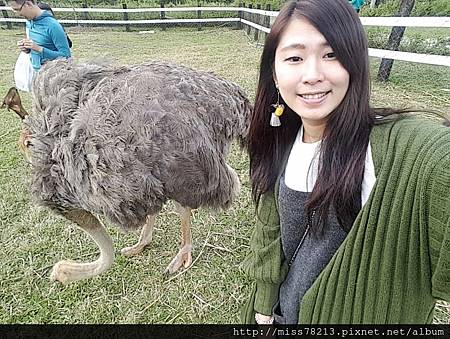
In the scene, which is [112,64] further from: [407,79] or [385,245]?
[407,79]

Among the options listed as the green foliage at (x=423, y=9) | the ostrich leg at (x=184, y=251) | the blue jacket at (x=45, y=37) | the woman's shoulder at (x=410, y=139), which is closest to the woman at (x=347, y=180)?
the woman's shoulder at (x=410, y=139)

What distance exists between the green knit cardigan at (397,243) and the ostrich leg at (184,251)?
126cm

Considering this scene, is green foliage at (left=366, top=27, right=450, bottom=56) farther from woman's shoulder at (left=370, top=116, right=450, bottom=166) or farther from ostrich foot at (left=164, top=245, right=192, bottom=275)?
woman's shoulder at (left=370, top=116, right=450, bottom=166)

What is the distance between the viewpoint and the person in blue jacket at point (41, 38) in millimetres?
3152

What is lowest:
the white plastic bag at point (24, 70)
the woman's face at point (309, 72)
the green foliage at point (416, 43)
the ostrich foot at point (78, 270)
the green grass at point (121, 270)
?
the green grass at point (121, 270)

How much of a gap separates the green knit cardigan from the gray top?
7cm

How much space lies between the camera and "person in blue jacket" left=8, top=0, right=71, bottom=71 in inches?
124

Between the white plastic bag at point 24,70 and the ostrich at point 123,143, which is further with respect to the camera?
the white plastic bag at point 24,70

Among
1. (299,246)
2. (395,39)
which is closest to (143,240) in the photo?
(299,246)

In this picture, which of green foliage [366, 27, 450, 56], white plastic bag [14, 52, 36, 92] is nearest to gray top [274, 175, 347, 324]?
white plastic bag [14, 52, 36, 92]

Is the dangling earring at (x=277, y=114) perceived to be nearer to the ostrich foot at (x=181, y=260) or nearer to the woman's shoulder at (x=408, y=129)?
the woman's shoulder at (x=408, y=129)

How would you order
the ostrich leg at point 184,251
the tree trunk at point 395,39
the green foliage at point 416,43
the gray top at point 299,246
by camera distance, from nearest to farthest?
the gray top at point 299,246
the ostrich leg at point 184,251
the tree trunk at point 395,39
the green foliage at point 416,43

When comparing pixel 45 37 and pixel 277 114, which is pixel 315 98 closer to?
pixel 277 114

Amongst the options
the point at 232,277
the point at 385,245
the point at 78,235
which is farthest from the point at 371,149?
the point at 78,235
